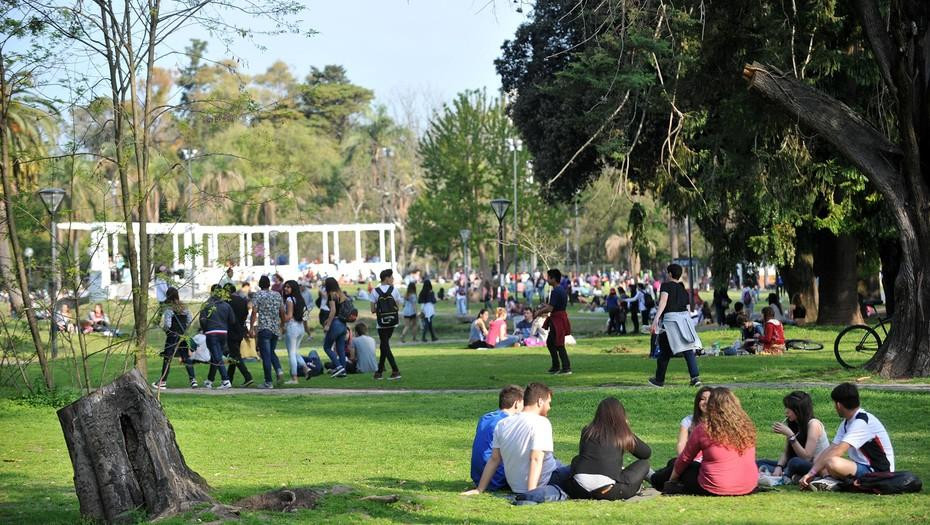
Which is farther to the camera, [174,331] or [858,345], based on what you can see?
[858,345]

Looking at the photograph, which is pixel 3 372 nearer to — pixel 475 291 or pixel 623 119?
pixel 623 119

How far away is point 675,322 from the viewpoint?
16.5 meters

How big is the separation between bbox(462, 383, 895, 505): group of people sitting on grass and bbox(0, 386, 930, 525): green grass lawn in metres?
0.19

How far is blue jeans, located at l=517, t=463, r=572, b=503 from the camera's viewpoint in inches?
349

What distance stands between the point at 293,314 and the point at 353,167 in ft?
250

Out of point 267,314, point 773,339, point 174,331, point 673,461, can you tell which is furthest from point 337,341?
point 673,461

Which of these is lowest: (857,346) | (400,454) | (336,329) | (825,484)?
(400,454)

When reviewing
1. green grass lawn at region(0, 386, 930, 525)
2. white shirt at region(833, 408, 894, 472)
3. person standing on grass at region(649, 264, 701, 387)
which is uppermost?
person standing on grass at region(649, 264, 701, 387)

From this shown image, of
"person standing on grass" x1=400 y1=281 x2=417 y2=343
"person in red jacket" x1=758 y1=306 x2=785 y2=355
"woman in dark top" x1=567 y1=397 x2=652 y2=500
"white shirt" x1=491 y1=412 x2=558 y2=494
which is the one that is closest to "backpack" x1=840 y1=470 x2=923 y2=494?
"woman in dark top" x1=567 y1=397 x2=652 y2=500

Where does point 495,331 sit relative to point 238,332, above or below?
below

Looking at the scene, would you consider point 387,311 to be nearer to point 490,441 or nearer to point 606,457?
point 490,441

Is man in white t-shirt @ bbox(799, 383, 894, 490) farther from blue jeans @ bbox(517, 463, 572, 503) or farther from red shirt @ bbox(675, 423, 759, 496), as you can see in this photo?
blue jeans @ bbox(517, 463, 572, 503)

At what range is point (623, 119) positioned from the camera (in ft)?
72.9

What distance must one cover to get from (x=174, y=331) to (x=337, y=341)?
18.5 ft
